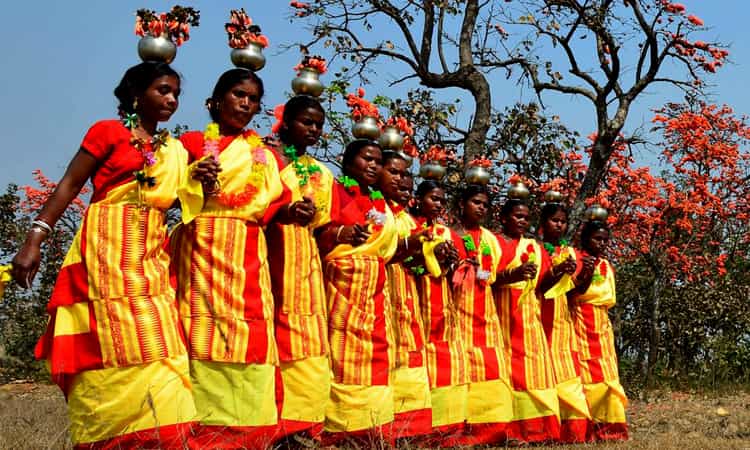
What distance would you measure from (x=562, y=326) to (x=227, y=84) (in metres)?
3.44

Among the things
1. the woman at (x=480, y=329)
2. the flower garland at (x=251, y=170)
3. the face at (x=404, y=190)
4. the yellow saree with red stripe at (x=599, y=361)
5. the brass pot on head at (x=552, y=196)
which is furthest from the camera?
the brass pot on head at (x=552, y=196)

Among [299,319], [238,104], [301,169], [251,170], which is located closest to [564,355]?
[299,319]

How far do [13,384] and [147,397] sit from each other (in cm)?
787

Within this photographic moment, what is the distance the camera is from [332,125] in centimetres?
900

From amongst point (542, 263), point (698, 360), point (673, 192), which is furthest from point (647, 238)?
point (542, 263)

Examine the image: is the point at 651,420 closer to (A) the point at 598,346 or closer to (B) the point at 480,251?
(A) the point at 598,346

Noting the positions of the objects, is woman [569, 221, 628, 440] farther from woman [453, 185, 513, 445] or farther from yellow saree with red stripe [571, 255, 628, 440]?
woman [453, 185, 513, 445]

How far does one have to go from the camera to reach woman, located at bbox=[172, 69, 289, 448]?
3885 millimetres

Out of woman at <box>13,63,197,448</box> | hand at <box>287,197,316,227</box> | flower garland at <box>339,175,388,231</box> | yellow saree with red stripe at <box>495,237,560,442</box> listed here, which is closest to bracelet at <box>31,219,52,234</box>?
woman at <box>13,63,197,448</box>

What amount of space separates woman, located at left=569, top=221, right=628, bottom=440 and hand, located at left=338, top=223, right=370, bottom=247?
2309 millimetres

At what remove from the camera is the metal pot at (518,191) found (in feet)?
21.2

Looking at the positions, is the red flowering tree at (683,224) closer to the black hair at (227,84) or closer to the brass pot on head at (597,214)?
the brass pot on head at (597,214)

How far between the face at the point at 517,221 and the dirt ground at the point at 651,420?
1.59m

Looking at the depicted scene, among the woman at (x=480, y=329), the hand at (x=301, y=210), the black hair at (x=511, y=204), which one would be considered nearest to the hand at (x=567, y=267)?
the woman at (x=480, y=329)
